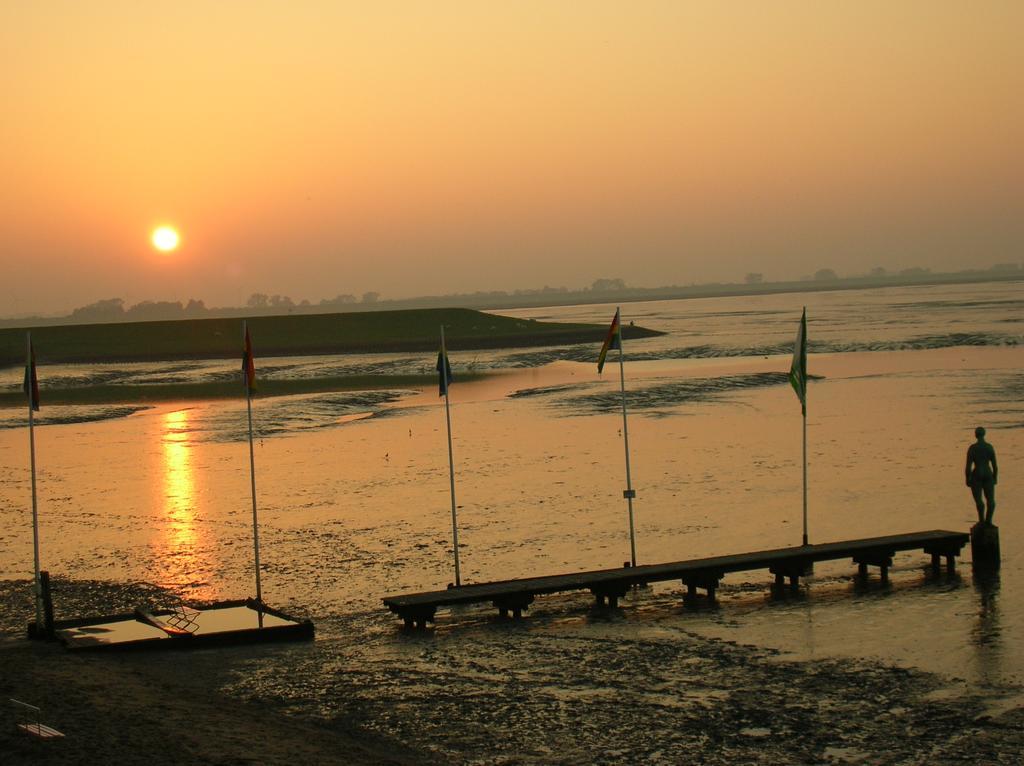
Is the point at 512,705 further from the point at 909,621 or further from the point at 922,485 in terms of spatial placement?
the point at 922,485

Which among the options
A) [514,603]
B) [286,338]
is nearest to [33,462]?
[514,603]

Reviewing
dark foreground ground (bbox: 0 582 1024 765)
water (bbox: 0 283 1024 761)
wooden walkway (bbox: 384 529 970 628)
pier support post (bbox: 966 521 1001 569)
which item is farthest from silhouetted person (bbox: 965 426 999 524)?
dark foreground ground (bbox: 0 582 1024 765)

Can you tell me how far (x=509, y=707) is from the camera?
12219 mm

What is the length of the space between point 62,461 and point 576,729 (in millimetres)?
25247

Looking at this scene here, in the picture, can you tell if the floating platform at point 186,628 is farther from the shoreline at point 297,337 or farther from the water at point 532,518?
the shoreline at point 297,337

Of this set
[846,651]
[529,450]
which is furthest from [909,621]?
[529,450]

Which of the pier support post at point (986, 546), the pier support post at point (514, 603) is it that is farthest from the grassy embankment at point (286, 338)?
the pier support post at point (514, 603)

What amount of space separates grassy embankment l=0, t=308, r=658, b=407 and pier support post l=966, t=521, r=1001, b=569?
46.8 metres

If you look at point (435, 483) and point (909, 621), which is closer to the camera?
point (909, 621)

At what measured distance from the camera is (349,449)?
110 feet

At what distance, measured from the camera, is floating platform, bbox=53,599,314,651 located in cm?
1485

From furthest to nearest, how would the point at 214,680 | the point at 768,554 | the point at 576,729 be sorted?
the point at 768,554 → the point at 214,680 → the point at 576,729

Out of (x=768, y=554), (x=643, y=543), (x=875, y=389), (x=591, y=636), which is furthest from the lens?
(x=875, y=389)

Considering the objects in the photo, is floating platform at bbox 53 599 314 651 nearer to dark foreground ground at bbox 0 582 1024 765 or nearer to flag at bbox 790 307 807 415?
dark foreground ground at bbox 0 582 1024 765
